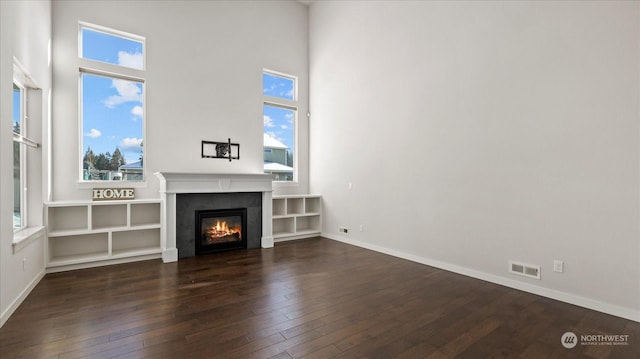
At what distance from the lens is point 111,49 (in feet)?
16.2

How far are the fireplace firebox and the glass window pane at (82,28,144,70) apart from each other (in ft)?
8.97

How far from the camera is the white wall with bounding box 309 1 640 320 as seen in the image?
2.88 m

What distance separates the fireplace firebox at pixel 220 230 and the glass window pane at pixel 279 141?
1.39 meters

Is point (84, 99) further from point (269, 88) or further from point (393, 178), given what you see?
point (393, 178)

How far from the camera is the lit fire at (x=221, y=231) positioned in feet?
17.2

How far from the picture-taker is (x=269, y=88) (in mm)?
6531

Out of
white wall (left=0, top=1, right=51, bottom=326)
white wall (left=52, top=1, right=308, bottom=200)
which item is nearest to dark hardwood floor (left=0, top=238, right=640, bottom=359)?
white wall (left=0, top=1, right=51, bottom=326)

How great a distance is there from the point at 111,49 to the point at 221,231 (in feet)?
11.2

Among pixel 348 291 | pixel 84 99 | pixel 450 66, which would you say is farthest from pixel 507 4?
pixel 84 99

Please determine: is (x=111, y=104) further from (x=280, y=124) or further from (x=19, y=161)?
(x=280, y=124)

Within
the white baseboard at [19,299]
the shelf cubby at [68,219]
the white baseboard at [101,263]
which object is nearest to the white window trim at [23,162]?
the shelf cubby at [68,219]

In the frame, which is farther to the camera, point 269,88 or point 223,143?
point 269,88

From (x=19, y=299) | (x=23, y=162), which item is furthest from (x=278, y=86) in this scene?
(x=19, y=299)

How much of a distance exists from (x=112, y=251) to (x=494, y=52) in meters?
5.91
